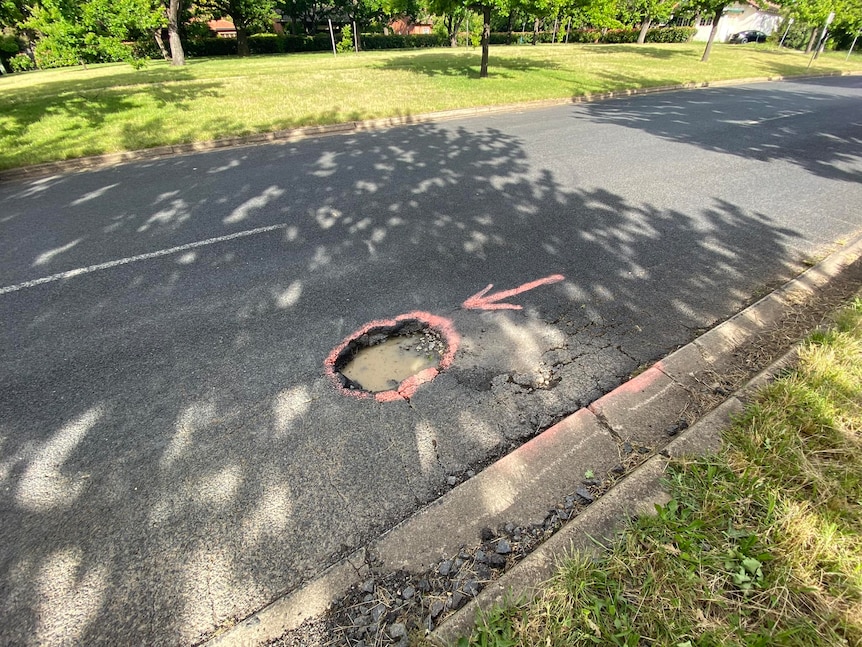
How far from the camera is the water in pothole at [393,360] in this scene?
2756mm

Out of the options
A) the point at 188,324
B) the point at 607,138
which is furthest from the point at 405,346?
the point at 607,138

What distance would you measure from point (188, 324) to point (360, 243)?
1813mm

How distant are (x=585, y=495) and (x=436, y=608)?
850mm

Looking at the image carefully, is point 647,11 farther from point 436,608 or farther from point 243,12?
point 436,608

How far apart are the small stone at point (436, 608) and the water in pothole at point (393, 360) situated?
1278mm

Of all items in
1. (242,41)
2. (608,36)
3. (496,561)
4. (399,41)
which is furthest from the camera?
(608,36)

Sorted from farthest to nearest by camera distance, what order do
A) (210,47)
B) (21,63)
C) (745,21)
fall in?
1. (745,21)
2. (210,47)
3. (21,63)

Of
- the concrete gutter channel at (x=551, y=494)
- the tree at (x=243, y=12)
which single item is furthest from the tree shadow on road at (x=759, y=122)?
the tree at (x=243, y=12)

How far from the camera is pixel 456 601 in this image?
5.32 ft

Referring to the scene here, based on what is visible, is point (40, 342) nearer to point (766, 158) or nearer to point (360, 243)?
point (360, 243)

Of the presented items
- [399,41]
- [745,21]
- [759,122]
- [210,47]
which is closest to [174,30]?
[210,47]

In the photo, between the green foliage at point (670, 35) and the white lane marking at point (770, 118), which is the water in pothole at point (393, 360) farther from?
the green foliage at point (670, 35)

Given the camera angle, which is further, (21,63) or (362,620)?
(21,63)

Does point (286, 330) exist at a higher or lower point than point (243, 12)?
lower
